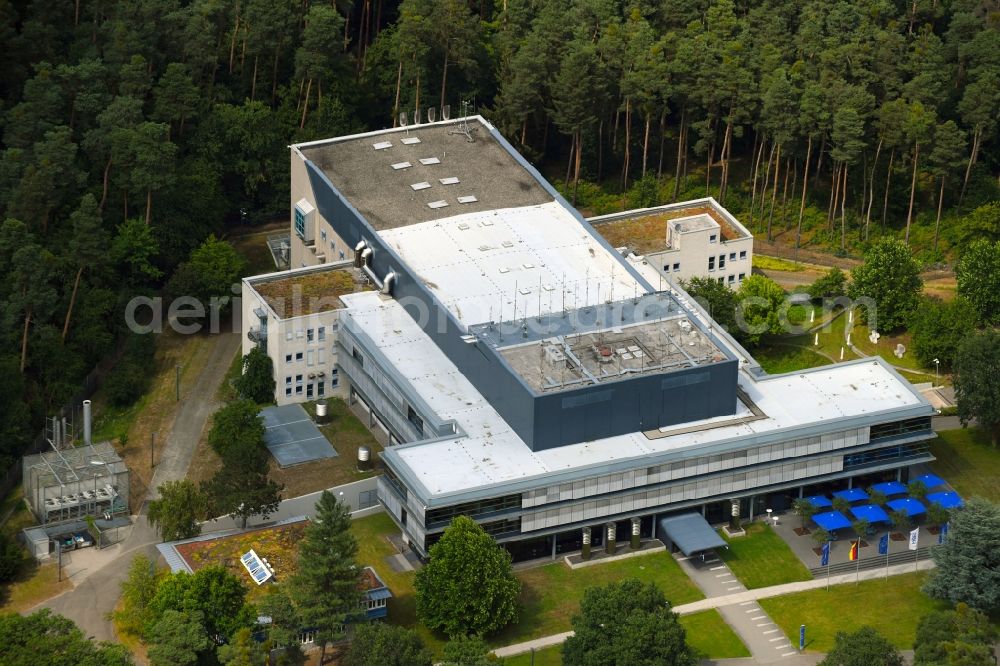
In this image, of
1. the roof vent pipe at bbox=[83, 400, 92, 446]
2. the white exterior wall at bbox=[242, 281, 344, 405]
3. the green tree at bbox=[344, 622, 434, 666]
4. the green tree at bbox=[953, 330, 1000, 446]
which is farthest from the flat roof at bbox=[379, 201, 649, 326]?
the green tree at bbox=[344, 622, 434, 666]

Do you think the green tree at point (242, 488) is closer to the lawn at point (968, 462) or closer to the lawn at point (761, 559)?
the lawn at point (761, 559)

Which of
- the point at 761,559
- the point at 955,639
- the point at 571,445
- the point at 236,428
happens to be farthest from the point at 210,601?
the point at 955,639

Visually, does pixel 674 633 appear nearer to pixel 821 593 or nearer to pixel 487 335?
pixel 821 593

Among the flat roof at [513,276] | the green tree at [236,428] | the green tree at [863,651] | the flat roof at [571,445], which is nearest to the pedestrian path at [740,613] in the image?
the green tree at [863,651]

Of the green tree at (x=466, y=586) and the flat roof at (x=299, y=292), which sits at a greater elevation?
the flat roof at (x=299, y=292)

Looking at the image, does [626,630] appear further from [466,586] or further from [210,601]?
[210,601]

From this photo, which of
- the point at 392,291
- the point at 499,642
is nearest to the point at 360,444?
the point at 392,291

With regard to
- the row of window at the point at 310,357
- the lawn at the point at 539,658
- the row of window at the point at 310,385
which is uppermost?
the row of window at the point at 310,357
